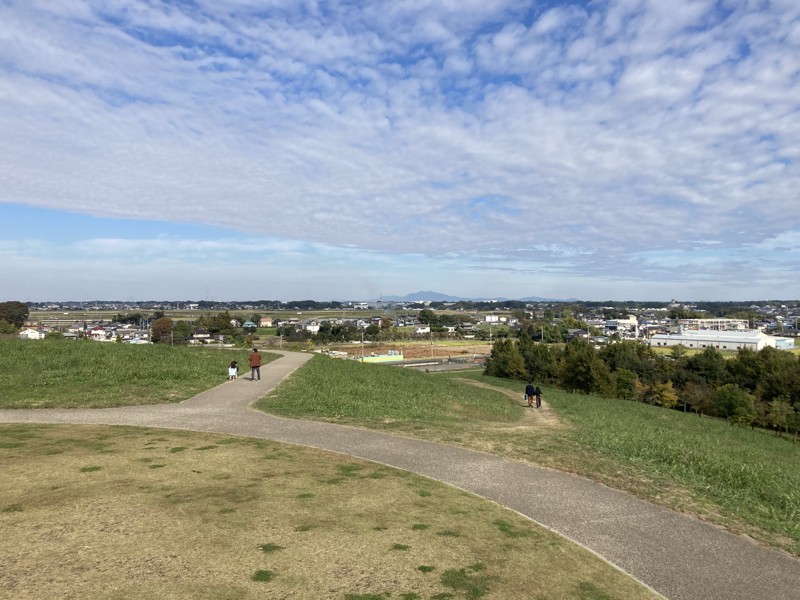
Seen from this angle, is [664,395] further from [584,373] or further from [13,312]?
[13,312]

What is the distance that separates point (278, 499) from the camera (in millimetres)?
8359

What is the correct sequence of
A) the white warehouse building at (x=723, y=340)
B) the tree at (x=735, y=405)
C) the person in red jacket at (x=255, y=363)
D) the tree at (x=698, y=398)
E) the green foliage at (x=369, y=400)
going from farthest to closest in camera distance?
the white warehouse building at (x=723, y=340)
the tree at (x=698, y=398)
the tree at (x=735, y=405)
the person in red jacket at (x=255, y=363)
the green foliage at (x=369, y=400)

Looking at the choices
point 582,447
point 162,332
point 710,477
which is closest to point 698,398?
point 710,477

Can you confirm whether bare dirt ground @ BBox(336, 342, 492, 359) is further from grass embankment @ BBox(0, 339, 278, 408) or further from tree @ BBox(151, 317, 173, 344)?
grass embankment @ BBox(0, 339, 278, 408)

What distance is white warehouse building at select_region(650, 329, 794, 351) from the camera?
105 meters

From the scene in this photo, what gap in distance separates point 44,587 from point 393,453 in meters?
7.52

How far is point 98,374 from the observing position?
21.0m

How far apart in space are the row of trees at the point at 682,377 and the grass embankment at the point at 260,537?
40.6m

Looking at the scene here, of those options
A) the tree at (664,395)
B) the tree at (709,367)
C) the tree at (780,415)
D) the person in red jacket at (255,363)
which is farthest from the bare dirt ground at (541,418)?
the tree at (709,367)

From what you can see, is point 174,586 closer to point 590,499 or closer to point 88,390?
point 590,499

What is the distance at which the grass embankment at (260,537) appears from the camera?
5.80 metres

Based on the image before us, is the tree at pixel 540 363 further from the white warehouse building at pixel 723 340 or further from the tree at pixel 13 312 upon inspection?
the tree at pixel 13 312

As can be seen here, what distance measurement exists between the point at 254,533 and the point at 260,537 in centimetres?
15

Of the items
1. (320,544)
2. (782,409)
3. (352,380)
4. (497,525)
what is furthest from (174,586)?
(782,409)
